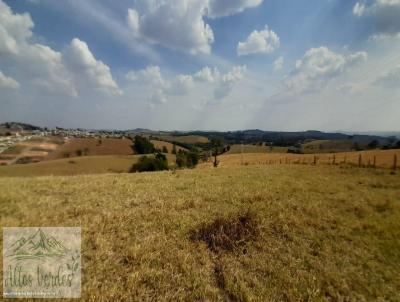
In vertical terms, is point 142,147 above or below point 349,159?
below

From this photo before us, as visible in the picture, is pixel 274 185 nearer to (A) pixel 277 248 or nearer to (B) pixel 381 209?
(B) pixel 381 209

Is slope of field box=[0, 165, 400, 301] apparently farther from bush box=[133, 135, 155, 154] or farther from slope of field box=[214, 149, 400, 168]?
bush box=[133, 135, 155, 154]

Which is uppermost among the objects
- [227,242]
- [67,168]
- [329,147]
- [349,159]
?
[227,242]

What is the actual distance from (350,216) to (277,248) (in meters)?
4.66

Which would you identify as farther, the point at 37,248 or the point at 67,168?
the point at 67,168

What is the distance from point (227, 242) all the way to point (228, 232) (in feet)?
1.73

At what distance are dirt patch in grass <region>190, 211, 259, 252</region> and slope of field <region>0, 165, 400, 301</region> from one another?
55mm

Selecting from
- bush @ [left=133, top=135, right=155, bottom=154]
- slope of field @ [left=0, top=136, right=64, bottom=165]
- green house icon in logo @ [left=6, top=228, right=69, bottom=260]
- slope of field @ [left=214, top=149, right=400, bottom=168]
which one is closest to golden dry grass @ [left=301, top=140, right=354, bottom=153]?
slope of field @ [left=214, top=149, right=400, bottom=168]

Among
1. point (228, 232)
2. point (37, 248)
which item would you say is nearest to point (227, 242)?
point (228, 232)

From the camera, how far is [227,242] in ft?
23.4

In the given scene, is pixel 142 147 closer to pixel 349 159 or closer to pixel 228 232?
pixel 349 159

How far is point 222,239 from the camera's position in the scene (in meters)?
7.20

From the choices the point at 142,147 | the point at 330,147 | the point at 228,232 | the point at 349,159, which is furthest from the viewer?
the point at 330,147

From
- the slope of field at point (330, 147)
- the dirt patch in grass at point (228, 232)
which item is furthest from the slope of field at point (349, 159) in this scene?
Result: the slope of field at point (330, 147)
